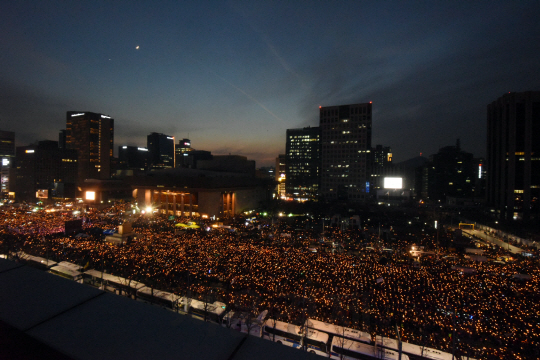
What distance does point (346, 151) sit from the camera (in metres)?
70.4

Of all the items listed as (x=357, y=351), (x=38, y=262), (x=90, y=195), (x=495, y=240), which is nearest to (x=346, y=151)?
(x=495, y=240)

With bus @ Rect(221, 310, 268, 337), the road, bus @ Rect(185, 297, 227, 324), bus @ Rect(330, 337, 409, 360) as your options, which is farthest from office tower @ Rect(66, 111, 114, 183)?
bus @ Rect(330, 337, 409, 360)

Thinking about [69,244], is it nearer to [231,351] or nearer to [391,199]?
[231,351]

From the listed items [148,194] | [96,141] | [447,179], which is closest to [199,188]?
→ [148,194]

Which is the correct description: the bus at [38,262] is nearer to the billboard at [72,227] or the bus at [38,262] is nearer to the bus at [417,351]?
the billboard at [72,227]

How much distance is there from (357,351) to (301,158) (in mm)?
87755

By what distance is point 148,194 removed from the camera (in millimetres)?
43375

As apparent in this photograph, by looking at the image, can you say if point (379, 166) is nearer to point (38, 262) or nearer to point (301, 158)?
point (301, 158)

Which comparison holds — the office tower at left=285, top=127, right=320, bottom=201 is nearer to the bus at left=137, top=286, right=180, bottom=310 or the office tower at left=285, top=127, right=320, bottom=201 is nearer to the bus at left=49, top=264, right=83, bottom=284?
the bus at left=49, top=264, right=83, bottom=284

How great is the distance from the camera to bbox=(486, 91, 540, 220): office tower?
4278 centimetres

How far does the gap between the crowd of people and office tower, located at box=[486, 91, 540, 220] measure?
36071mm

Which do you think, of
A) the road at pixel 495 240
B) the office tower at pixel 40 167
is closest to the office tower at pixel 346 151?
the road at pixel 495 240

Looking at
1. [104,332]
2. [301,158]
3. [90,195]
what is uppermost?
[301,158]

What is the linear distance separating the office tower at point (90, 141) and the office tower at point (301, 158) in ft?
277
